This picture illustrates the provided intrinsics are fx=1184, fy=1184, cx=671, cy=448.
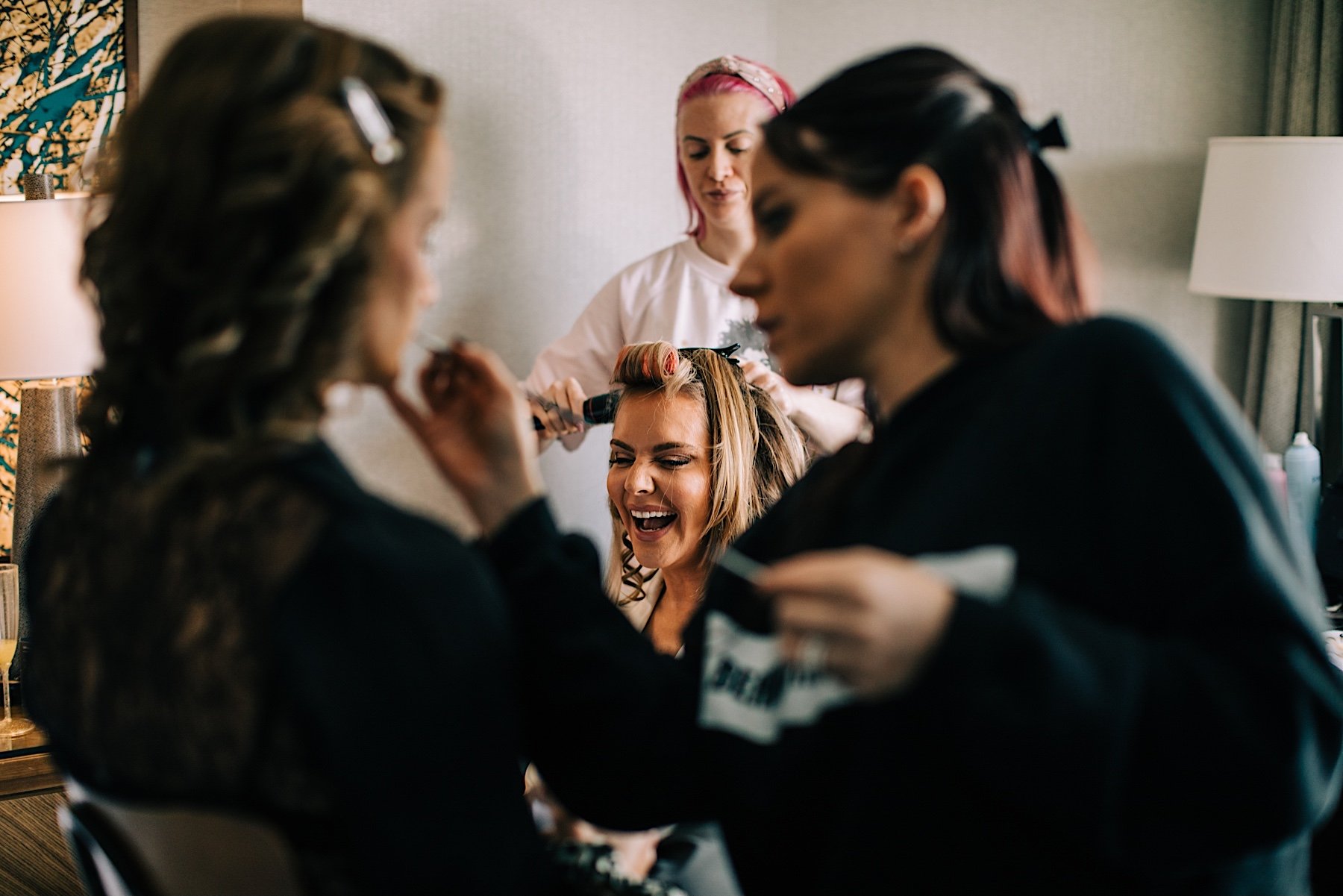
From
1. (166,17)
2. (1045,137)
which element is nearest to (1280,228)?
(1045,137)

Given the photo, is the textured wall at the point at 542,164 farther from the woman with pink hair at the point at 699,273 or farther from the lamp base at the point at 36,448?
the lamp base at the point at 36,448

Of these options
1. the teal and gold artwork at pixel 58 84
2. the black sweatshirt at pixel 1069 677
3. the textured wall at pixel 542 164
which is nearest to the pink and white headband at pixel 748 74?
the textured wall at pixel 542 164

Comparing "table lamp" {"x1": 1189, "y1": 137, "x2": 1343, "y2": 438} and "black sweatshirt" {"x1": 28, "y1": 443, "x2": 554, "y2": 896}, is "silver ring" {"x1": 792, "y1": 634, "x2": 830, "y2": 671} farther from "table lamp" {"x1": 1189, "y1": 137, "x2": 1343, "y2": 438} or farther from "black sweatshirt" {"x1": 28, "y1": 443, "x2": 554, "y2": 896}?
"table lamp" {"x1": 1189, "y1": 137, "x2": 1343, "y2": 438}

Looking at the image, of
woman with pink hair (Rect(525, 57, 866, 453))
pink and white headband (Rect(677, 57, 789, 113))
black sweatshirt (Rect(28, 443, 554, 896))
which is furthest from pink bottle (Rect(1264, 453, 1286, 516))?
black sweatshirt (Rect(28, 443, 554, 896))

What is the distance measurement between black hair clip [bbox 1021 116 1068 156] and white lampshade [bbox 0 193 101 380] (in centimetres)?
181

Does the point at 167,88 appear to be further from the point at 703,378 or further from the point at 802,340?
the point at 703,378

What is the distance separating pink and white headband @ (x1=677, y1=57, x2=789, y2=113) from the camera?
243 centimetres

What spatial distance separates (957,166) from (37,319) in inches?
75.2

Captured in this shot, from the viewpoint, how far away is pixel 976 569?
29.1 inches

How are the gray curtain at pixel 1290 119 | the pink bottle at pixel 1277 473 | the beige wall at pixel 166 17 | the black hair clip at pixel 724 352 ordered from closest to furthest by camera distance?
the black hair clip at pixel 724 352, the beige wall at pixel 166 17, the pink bottle at pixel 1277 473, the gray curtain at pixel 1290 119

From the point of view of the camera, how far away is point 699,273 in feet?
8.59

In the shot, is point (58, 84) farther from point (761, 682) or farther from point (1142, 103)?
point (1142, 103)

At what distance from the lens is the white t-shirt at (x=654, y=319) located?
2596 mm

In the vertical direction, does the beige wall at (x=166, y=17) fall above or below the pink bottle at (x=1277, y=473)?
above
